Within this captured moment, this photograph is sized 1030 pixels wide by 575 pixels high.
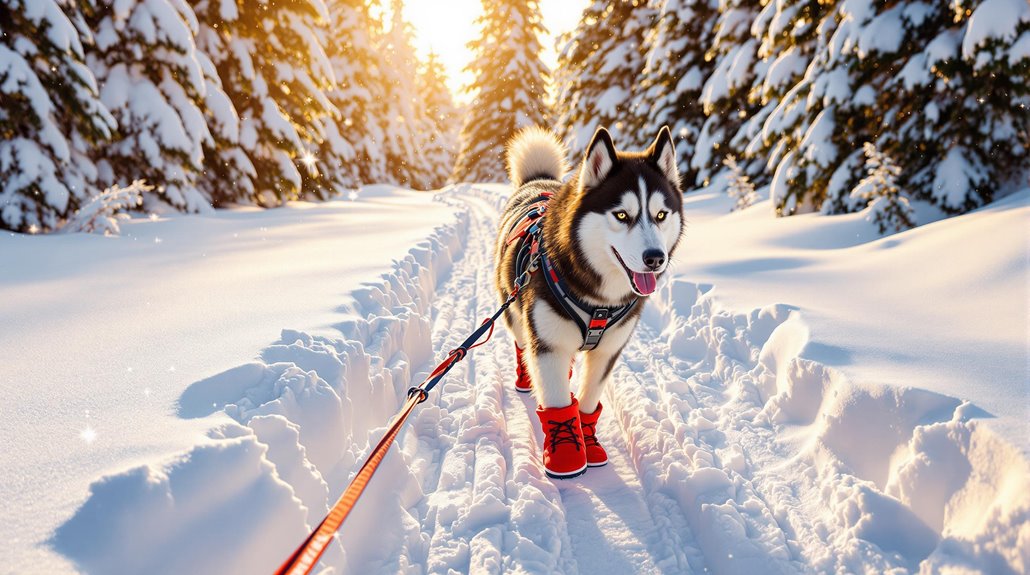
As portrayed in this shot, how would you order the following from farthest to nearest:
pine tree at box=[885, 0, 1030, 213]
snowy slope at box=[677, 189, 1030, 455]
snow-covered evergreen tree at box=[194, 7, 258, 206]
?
1. snow-covered evergreen tree at box=[194, 7, 258, 206]
2. pine tree at box=[885, 0, 1030, 213]
3. snowy slope at box=[677, 189, 1030, 455]

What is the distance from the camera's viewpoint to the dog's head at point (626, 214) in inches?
93.8

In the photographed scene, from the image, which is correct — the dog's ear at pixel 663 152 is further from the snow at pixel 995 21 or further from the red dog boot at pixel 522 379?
the snow at pixel 995 21

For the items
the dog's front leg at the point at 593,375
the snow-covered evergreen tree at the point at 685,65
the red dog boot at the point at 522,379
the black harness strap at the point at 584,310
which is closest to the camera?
the black harness strap at the point at 584,310

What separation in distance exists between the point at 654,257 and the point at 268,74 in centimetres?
1268

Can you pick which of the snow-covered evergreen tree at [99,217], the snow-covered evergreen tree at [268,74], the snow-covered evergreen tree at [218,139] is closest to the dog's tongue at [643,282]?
the snow-covered evergreen tree at [99,217]

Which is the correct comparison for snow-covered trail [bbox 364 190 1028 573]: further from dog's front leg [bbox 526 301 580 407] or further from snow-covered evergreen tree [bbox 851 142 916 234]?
snow-covered evergreen tree [bbox 851 142 916 234]

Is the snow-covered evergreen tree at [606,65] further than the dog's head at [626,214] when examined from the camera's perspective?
Yes

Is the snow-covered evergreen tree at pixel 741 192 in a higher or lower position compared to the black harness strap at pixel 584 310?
higher

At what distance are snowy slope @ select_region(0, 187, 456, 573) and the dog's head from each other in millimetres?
1824

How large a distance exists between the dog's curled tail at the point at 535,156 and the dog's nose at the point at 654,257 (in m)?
2.44

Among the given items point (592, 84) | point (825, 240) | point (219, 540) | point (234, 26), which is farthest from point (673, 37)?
point (219, 540)

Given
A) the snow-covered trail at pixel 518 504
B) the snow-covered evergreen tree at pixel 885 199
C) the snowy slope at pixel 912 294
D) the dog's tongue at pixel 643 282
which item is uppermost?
the snow-covered evergreen tree at pixel 885 199

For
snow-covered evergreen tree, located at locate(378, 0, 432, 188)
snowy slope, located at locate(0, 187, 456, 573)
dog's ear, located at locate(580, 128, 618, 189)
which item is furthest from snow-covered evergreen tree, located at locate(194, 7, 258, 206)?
snow-covered evergreen tree, located at locate(378, 0, 432, 188)

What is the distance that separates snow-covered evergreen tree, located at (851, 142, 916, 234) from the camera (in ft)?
19.7
